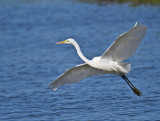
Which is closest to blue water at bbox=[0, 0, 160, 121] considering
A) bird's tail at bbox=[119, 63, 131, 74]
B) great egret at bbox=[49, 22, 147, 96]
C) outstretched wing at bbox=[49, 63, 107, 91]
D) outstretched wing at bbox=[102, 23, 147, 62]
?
outstretched wing at bbox=[49, 63, 107, 91]

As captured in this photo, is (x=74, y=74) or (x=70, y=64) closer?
(x=74, y=74)

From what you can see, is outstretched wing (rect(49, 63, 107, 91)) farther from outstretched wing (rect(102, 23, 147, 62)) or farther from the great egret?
outstretched wing (rect(102, 23, 147, 62))

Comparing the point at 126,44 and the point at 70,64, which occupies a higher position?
the point at 126,44

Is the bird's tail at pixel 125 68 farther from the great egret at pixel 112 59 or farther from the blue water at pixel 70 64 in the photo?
the blue water at pixel 70 64

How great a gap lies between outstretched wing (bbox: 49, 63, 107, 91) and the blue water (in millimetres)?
770

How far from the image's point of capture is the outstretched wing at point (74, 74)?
9.17 meters

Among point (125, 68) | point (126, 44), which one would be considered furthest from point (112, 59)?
point (126, 44)

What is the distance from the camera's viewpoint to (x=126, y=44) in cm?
833

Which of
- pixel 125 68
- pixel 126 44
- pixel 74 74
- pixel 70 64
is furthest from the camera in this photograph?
pixel 70 64

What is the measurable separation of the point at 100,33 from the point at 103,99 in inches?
371

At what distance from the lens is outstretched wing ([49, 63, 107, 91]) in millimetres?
9172

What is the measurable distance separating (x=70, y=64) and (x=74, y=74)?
15.9ft

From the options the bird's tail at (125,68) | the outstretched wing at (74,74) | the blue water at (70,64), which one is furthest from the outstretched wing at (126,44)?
the blue water at (70,64)

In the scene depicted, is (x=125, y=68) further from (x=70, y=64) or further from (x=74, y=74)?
(x=70, y=64)
